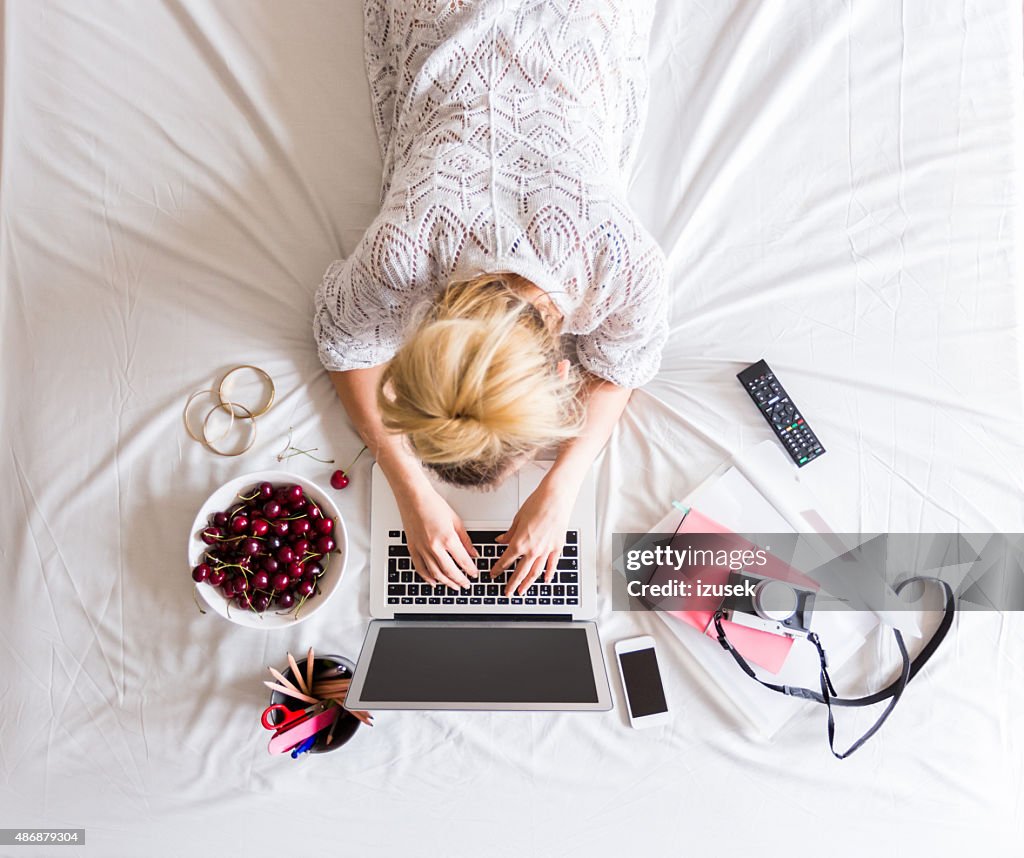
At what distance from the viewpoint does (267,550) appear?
2.96 feet

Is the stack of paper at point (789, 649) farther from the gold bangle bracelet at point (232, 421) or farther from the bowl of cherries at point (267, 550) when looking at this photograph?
the gold bangle bracelet at point (232, 421)

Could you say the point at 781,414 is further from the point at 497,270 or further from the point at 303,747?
the point at 303,747

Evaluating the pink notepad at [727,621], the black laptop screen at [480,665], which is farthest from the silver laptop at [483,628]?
the pink notepad at [727,621]

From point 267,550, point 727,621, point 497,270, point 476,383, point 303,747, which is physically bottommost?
point 303,747

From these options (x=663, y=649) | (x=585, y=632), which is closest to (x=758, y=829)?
(x=663, y=649)

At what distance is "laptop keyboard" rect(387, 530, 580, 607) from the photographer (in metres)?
0.95

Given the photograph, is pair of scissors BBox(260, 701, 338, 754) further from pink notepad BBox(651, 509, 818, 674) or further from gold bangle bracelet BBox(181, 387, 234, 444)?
pink notepad BBox(651, 509, 818, 674)

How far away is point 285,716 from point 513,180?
0.72 meters

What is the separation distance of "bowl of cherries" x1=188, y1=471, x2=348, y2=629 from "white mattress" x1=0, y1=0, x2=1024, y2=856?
7 cm

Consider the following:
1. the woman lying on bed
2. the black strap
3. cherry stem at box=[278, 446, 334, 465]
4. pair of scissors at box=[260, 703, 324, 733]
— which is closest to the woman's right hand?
the woman lying on bed

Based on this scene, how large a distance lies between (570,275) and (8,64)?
3.16 ft

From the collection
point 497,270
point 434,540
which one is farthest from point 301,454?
point 497,270

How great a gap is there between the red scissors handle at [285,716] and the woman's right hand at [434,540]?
9.2 inches

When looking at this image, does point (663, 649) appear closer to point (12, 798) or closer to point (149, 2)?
point (12, 798)
